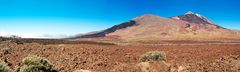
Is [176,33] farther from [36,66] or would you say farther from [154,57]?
[36,66]

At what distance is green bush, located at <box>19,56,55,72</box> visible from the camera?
98.5 feet

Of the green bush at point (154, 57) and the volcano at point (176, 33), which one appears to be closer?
the green bush at point (154, 57)

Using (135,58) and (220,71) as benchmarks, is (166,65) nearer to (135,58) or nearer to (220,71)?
(220,71)

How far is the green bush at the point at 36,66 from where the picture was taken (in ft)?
98.5

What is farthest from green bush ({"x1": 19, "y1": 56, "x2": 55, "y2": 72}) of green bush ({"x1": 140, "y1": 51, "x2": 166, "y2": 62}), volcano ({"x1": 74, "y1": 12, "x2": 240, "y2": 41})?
volcano ({"x1": 74, "y1": 12, "x2": 240, "y2": 41})

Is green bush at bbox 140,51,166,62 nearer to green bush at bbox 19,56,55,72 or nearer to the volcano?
green bush at bbox 19,56,55,72

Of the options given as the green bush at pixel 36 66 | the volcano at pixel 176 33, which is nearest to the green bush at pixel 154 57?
the green bush at pixel 36 66

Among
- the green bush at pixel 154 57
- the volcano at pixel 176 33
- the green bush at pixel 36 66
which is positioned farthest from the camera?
the volcano at pixel 176 33

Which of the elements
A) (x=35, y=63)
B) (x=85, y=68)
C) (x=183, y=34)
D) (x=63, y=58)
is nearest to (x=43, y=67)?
(x=35, y=63)

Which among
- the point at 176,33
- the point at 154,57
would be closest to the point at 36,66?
the point at 154,57

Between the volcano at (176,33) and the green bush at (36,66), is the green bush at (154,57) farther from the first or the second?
the volcano at (176,33)

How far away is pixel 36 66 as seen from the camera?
30.5 m

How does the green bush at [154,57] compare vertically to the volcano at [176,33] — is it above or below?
below

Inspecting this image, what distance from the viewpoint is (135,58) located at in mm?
40312
